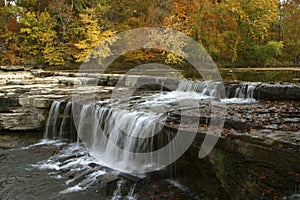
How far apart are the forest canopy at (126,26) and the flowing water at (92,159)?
15121 millimetres

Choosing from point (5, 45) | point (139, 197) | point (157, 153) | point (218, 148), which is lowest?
point (139, 197)

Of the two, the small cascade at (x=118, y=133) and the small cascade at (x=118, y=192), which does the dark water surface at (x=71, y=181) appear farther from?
the small cascade at (x=118, y=133)

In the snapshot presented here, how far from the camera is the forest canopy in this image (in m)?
23.4

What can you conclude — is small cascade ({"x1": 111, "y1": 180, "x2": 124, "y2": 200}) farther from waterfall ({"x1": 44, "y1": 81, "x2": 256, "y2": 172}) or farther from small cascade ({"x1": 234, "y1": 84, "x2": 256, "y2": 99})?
small cascade ({"x1": 234, "y1": 84, "x2": 256, "y2": 99})

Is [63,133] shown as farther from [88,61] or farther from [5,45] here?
[5,45]

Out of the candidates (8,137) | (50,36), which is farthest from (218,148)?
(50,36)

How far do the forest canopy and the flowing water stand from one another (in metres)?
15.1

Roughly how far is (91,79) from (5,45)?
16.1m

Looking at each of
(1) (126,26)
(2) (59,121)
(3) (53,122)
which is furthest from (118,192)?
(1) (126,26)

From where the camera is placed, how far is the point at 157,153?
18.9 ft

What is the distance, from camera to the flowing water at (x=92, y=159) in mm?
5150

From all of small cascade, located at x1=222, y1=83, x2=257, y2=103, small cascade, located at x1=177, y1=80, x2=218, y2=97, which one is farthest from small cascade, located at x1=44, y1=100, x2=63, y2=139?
small cascade, located at x1=222, y1=83, x2=257, y2=103

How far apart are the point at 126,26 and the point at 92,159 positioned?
1953 cm

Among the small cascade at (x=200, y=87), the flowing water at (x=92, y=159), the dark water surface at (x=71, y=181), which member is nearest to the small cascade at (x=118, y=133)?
the flowing water at (x=92, y=159)
